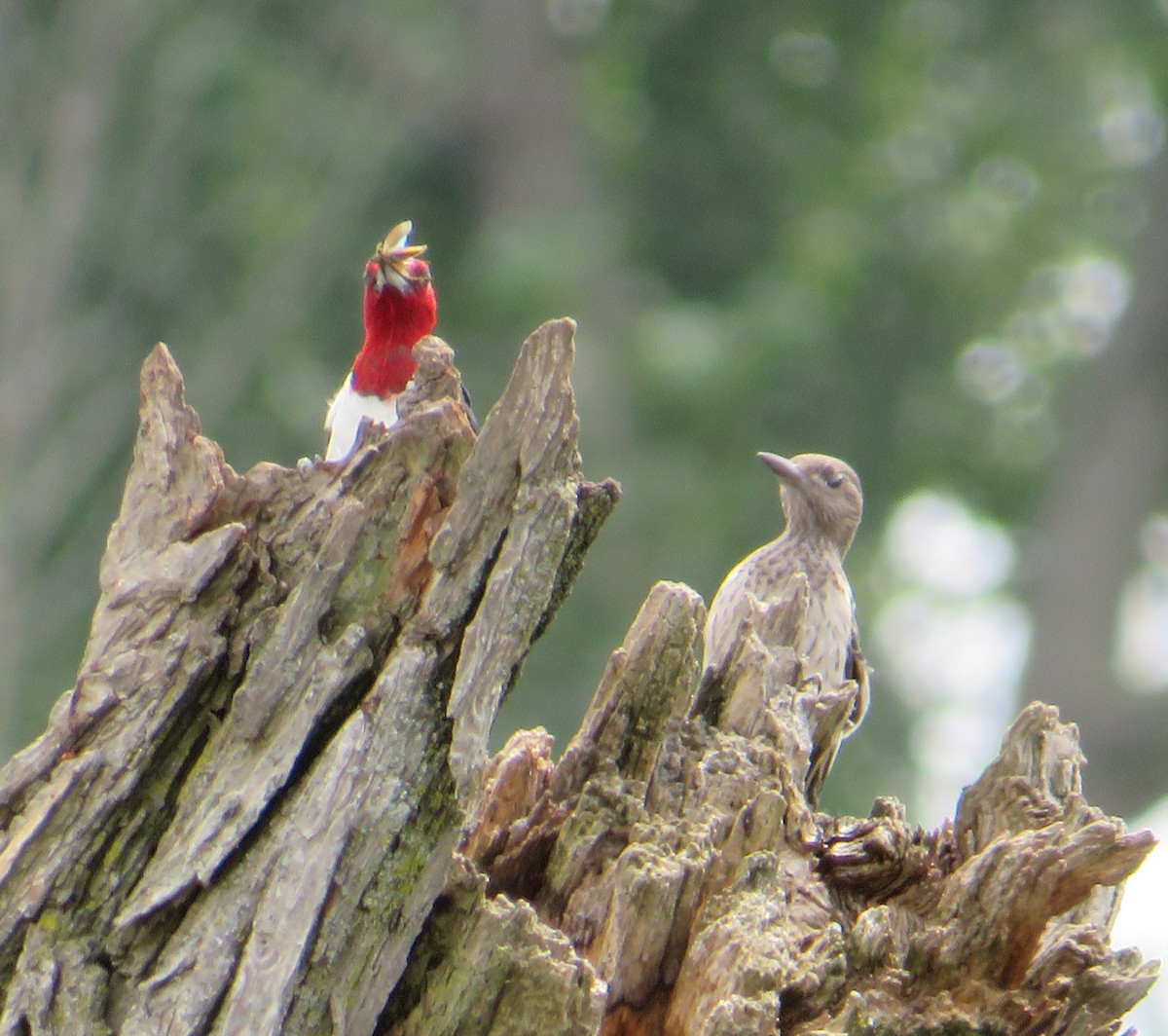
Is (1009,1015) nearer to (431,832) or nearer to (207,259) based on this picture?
(431,832)

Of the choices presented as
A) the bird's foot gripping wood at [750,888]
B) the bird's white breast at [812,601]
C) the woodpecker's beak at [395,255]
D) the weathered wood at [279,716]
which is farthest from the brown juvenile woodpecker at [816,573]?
the weathered wood at [279,716]

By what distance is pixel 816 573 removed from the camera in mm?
7172

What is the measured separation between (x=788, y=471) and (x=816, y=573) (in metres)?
0.49

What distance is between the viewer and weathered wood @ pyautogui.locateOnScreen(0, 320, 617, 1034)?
358 cm

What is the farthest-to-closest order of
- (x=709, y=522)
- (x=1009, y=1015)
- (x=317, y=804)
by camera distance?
(x=709, y=522) → (x=1009, y=1015) → (x=317, y=804)

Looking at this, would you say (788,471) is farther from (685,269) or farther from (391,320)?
(685,269)

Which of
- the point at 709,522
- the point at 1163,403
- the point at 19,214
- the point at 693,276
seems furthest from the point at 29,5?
the point at 1163,403

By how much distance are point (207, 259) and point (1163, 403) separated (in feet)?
28.0

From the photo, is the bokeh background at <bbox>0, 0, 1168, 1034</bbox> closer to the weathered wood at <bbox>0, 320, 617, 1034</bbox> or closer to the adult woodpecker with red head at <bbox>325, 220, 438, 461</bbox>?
the adult woodpecker with red head at <bbox>325, 220, 438, 461</bbox>

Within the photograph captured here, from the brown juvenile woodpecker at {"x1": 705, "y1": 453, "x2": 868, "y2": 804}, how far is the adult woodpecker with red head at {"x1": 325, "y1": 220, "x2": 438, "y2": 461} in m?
1.31

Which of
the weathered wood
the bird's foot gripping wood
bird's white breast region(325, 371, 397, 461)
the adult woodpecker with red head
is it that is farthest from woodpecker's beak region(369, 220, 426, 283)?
the weathered wood

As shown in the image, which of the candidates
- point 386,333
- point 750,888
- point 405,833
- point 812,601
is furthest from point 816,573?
point 405,833

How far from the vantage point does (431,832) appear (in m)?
3.71

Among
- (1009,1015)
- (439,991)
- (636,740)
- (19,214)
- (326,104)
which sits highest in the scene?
(326,104)
